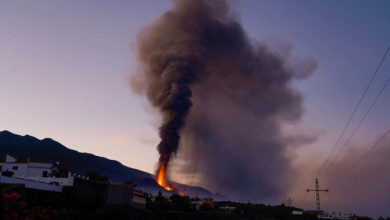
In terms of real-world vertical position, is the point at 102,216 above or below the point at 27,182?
below

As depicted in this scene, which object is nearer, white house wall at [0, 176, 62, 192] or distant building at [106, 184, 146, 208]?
white house wall at [0, 176, 62, 192]

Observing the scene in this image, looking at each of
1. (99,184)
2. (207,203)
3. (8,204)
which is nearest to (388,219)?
(207,203)

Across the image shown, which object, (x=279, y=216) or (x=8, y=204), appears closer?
(x=8, y=204)

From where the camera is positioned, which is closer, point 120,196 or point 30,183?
point 30,183

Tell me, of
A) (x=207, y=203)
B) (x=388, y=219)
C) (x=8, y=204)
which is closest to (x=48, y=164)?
(x=207, y=203)

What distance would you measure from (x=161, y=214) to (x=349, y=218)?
250 ft

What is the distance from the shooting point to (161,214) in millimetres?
62469

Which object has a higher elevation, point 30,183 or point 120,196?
point 30,183

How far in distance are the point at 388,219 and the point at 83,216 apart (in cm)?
12267

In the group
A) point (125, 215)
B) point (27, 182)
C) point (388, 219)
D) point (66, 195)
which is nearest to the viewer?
point (125, 215)

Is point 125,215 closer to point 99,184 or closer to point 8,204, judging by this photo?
point 99,184

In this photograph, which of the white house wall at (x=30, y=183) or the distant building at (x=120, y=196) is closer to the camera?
the white house wall at (x=30, y=183)

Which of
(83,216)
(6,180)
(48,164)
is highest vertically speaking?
(48,164)

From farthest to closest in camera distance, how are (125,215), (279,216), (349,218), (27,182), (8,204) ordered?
1. (349,218)
2. (279,216)
3. (27,182)
4. (125,215)
5. (8,204)
